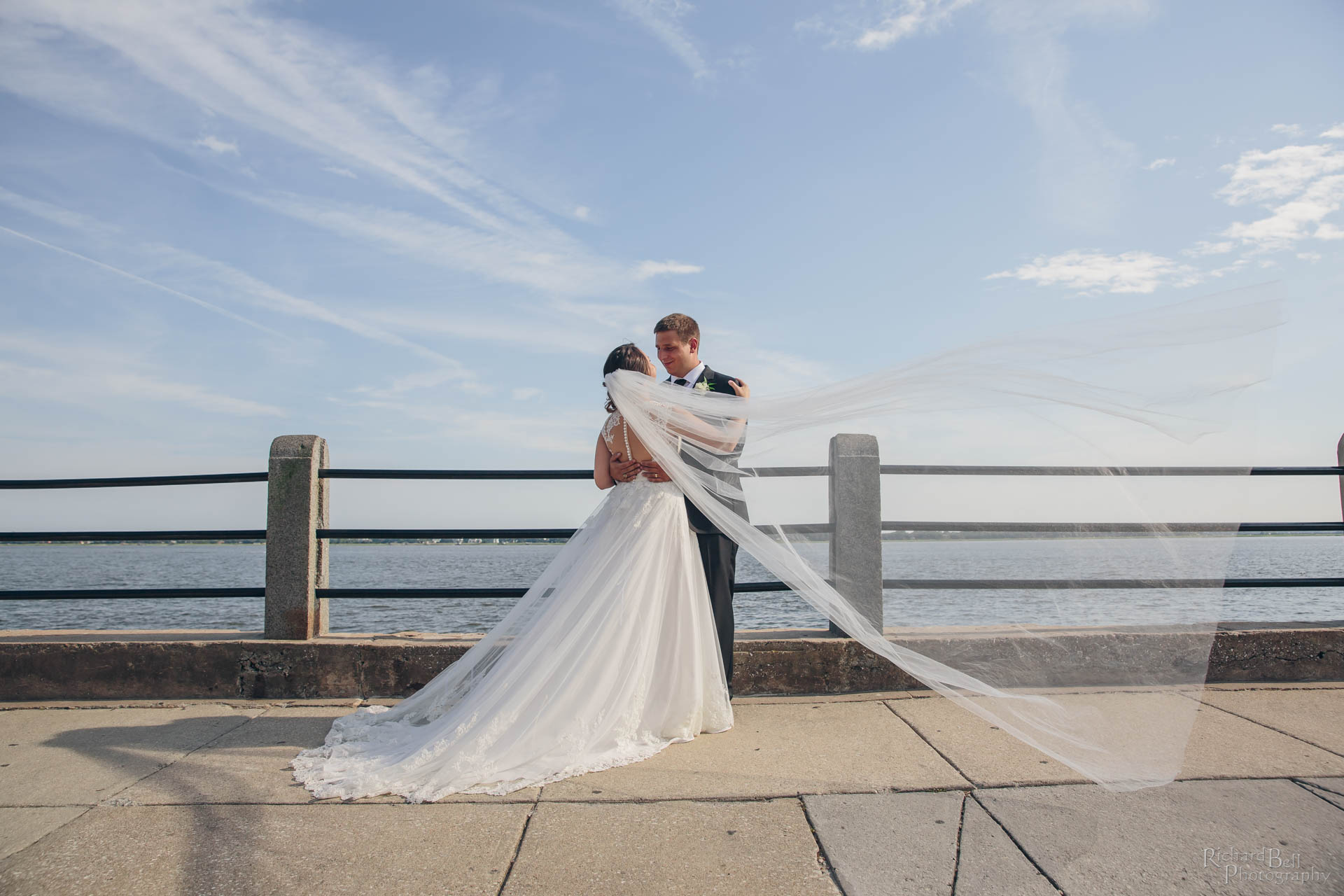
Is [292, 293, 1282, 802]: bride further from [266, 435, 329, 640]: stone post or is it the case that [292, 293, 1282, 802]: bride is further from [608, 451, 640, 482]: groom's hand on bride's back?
[266, 435, 329, 640]: stone post

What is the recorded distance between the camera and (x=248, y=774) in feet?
10.1

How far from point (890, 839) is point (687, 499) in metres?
1.81

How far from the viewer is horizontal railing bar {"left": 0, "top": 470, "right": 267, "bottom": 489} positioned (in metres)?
4.60

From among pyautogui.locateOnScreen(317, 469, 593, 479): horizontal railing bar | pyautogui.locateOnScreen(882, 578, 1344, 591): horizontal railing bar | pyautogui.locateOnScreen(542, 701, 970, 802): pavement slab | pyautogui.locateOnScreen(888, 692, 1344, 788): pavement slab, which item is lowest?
pyautogui.locateOnScreen(542, 701, 970, 802): pavement slab

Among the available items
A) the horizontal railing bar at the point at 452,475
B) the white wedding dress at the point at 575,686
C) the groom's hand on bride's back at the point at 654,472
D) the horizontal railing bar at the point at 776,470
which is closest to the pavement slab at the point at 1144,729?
the white wedding dress at the point at 575,686

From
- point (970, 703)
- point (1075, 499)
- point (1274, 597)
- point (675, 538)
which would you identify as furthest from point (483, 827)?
point (1274, 597)

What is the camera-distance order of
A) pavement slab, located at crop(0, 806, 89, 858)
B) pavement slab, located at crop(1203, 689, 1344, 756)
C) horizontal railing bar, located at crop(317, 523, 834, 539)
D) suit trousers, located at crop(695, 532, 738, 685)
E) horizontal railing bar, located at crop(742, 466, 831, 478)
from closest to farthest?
pavement slab, located at crop(0, 806, 89, 858)
pavement slab, located at crop(1203, 689, 1344, 756)
horizontal railing bar, located at crop(742, 466, 831, 478)
suit trousers, located at crop(695, 532, 738, 685)
horizontal railing bar, located at crop(317, 523, 834, 539)

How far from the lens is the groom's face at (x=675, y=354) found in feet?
12.5

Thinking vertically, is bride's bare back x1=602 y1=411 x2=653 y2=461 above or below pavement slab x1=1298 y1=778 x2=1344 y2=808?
above

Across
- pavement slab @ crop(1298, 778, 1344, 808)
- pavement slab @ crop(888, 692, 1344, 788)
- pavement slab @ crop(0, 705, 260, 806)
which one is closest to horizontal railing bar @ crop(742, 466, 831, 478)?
pavement slab @ crop(888, 692, 1344, 788)

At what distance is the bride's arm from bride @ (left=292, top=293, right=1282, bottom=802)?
12 mm

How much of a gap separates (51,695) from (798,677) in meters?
4.39

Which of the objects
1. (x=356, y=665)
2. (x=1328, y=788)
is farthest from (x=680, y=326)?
(x=1328, y=788)

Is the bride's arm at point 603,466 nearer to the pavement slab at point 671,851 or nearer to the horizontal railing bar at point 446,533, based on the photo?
the horizontal railing bar at point 446,533
